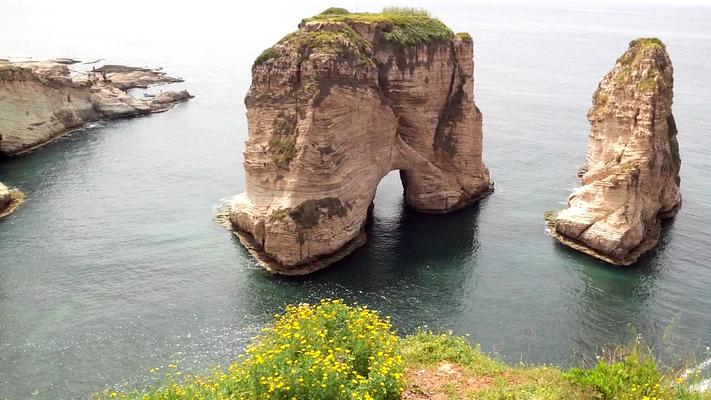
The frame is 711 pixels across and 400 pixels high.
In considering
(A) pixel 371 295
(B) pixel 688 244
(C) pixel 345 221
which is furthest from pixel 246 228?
(B) pixel 688 244

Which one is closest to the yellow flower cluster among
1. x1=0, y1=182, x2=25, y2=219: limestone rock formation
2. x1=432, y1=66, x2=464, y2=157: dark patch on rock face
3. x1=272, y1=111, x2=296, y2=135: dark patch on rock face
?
x1=272, y1=111, x2=296, y2=135: dark patch on rock face

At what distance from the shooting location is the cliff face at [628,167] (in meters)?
47.4

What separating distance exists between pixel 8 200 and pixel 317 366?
49535 mm

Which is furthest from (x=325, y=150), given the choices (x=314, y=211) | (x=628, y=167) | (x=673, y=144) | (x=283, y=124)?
(x=673, y=144)

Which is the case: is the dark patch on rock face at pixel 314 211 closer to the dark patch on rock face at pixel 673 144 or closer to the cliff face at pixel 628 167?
the cliff face at pixel 628 167

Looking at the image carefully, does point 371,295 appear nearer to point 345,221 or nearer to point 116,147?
point 345,221

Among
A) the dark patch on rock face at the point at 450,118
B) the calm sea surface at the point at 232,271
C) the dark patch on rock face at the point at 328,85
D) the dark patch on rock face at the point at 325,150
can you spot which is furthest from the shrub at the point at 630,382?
the dark patch on rock face at the point at 450,118

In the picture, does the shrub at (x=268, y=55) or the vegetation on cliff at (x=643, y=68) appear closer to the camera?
the shrub at (x=268, y=55)

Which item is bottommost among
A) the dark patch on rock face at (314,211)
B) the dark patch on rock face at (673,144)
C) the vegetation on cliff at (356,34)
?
the dark patch on rock face at (314,211)

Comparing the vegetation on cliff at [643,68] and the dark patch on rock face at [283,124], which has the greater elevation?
the vegetation on cliff at [643,68]

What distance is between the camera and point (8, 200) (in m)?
55.8

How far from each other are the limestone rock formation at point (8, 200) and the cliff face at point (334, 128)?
20.8m

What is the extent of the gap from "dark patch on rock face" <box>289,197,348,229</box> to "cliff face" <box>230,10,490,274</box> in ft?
0.26

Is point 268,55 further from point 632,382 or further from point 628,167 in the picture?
point 632,382
